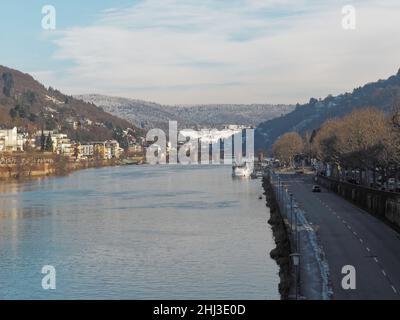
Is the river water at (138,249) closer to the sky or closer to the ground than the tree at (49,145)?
closer to the ground

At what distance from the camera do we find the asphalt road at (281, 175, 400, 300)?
16.9 m

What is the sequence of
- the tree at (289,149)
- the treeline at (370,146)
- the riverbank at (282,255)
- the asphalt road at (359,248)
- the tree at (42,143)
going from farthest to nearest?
the tree at (42,143) → the tree at (289,149) → the treeline at (370,146) → the riverbank at (282,255) → the asphalt road at (359,248)

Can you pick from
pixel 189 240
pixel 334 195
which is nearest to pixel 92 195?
pixel 334 195

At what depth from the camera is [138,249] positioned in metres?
28.6

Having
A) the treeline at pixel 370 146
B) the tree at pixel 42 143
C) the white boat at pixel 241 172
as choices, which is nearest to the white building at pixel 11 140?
the tree at pixel 42 143

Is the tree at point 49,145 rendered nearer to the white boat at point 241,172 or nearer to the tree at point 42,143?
the tree at point 42,143

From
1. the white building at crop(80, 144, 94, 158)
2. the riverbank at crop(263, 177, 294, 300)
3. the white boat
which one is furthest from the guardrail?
the white building at crop(80, 144, 94, 158)

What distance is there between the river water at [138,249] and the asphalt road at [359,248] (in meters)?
2.00

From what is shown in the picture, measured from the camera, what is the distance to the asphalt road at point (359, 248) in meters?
16.9

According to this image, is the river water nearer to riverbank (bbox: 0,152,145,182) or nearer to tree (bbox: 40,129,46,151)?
riverbank (bbox: 0,152,145,182)

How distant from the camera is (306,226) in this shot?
28.3 meters

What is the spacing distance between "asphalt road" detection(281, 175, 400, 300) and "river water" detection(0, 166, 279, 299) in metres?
2.00

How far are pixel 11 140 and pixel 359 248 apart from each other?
107 meters
